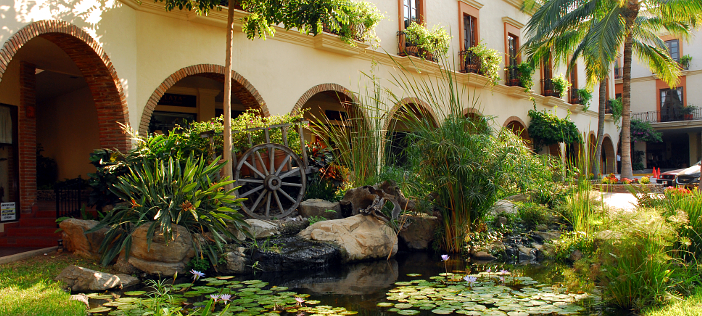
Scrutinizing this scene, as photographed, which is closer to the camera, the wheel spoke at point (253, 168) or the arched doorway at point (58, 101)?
the arched doorway at point (58, 101)

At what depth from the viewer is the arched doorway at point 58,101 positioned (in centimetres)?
633

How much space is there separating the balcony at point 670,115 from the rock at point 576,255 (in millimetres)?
24573

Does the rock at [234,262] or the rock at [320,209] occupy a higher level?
the rock at [320,209]

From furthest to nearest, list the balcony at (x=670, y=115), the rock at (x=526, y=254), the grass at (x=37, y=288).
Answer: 1. the balcony at (x=670, y=115)
2. the rock at (x=526, y=254)
3. the grass at (x=37, y=288)

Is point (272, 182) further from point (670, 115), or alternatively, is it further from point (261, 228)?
point (670, 115)

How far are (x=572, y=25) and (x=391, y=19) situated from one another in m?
5.83

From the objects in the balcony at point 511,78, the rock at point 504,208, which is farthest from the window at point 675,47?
the rock at point 504,208

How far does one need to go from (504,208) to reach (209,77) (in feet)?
17.5

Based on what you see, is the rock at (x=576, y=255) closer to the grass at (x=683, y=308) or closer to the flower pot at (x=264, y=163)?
the grass at (x=683, y=308)

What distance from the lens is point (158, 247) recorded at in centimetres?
500

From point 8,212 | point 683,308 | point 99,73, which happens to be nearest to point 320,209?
point 99,73

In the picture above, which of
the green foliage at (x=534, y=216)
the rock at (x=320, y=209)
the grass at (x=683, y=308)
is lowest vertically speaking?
the grass at (x=683, y=308)

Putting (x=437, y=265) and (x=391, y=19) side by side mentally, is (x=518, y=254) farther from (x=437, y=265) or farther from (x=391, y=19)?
(x=391, y=19)

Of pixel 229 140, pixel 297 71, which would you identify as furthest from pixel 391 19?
pixel 229 140
